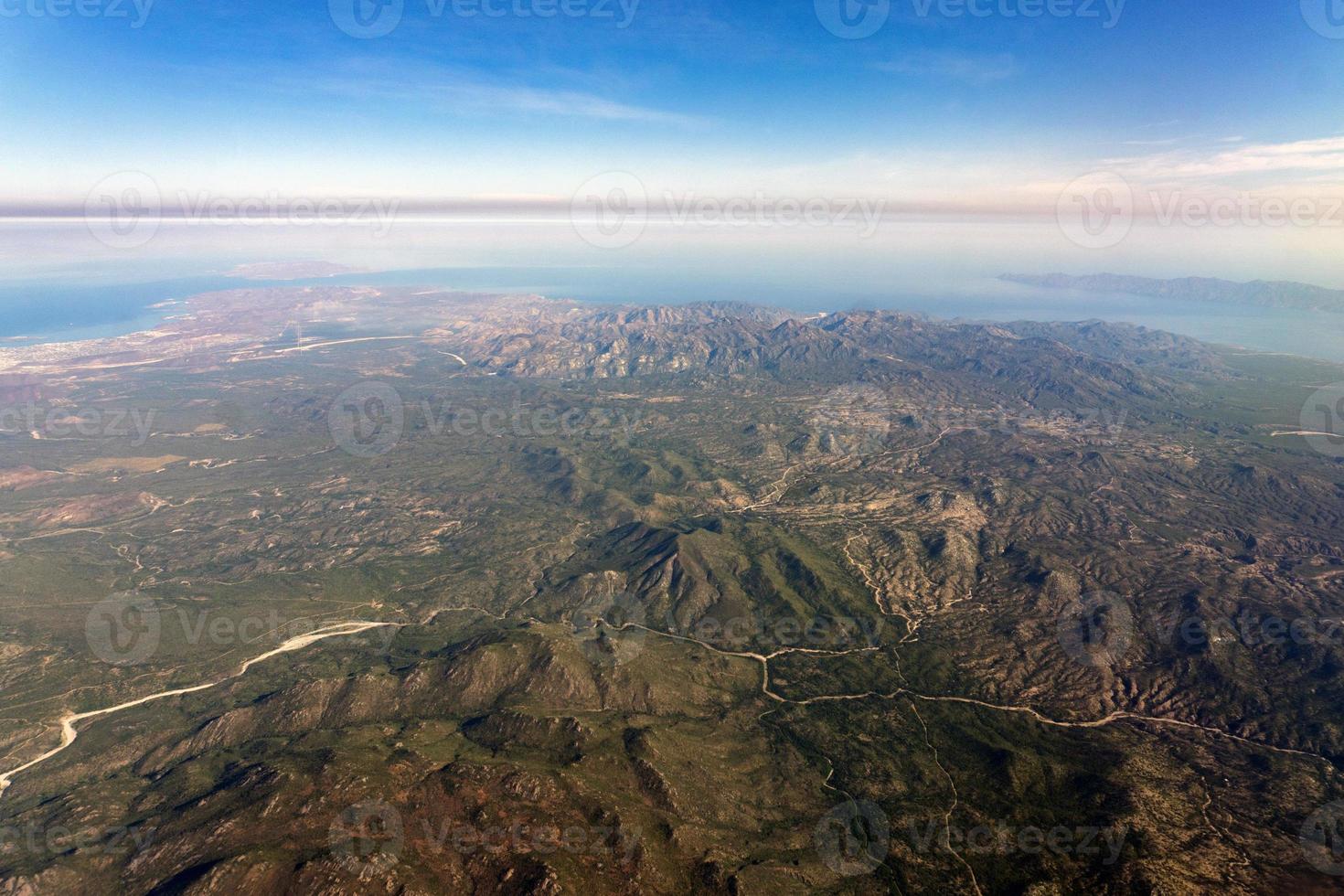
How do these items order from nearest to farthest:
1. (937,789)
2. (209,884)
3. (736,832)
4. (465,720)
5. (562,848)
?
(209,884), (562,848), (736,832), (937,789), (465,720)

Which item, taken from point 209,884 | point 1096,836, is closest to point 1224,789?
point 1096,836

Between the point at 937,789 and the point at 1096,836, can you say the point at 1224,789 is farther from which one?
the point at 937,789

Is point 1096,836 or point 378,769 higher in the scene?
point 378,769

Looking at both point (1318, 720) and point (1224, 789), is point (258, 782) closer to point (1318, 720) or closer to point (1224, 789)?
point (1224, 789)

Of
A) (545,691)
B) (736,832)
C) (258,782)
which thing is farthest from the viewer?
(545,691)

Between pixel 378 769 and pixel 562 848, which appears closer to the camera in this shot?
pixel 562 848

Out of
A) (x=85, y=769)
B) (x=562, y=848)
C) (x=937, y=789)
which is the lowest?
(x=937, y=789)

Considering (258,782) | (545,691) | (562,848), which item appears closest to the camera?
(562,848)

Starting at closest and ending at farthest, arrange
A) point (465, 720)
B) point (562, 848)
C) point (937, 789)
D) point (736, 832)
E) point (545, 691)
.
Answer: point (562, 848) < point (736, 832) < point (937, 789) < point (465, 720) < point (545, 691)

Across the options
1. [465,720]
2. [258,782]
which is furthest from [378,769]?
[465,720]
